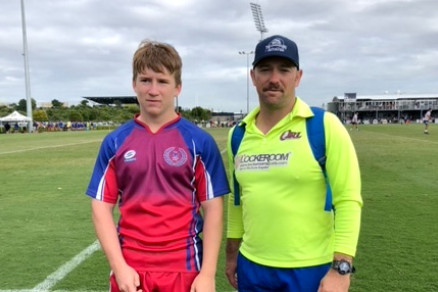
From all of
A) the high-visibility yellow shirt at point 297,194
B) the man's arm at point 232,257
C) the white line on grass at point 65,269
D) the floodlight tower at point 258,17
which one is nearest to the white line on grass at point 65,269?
the white line on grass at point 65,269

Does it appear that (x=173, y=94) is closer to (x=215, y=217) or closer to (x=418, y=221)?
(x=215, y=217)

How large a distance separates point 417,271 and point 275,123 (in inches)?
121

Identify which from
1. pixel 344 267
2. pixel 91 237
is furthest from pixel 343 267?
pixel 91 237

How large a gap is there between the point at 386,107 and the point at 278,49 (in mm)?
132084

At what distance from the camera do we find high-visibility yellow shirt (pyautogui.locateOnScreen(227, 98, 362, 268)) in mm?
2223

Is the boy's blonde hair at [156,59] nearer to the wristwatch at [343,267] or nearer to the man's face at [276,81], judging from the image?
the man's face at [276,81]

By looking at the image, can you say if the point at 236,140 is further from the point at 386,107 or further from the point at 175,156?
the point at 386,107

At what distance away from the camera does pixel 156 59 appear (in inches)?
90.8

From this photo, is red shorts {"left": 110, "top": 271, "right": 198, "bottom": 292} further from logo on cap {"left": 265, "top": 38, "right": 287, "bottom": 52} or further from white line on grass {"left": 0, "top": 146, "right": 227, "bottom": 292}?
white line on grass {"left": 0, "top": 146, "right": 227, "bottom": 292}

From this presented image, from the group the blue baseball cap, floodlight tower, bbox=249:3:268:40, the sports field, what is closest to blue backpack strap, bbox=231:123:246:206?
the blue baseball cap

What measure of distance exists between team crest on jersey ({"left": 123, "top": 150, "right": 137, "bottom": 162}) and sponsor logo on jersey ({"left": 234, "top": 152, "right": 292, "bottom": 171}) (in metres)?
0.57

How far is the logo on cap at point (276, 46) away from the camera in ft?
7.83

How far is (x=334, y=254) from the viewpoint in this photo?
2211 millimetres

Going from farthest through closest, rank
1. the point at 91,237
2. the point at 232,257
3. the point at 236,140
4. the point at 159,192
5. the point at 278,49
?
the point at 91,237
the point at 232,257
the point at 236,140
the point at 278,49
the point at 159,192
